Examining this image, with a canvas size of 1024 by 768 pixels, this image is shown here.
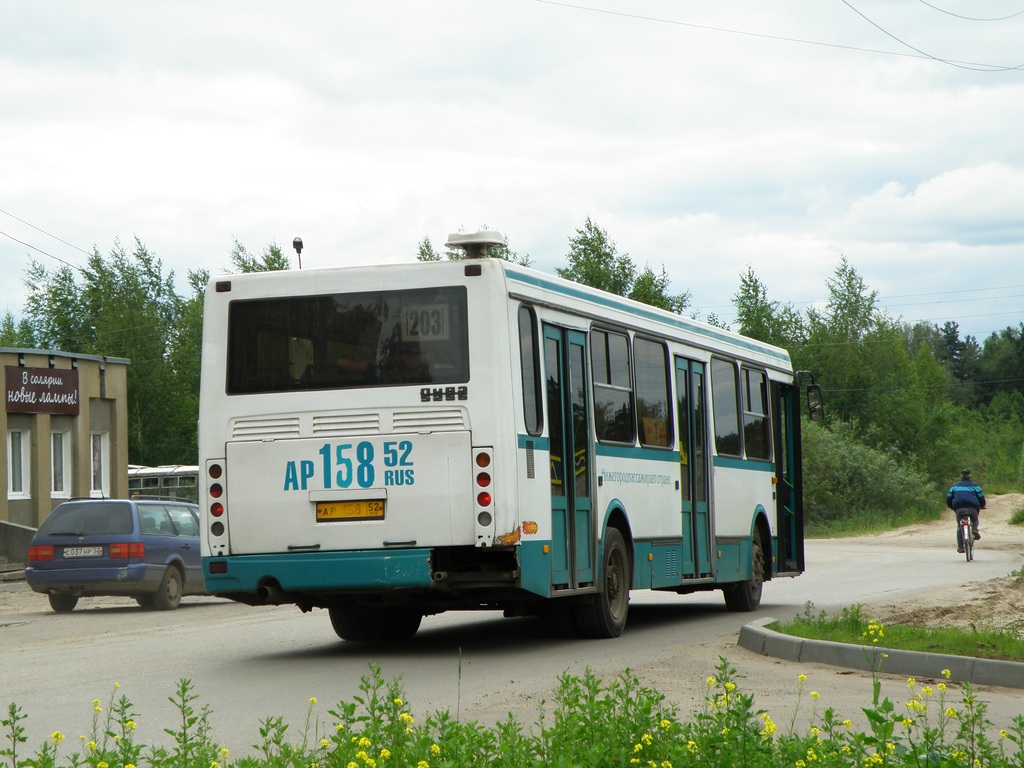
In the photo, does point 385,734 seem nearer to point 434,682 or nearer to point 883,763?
point 883,763

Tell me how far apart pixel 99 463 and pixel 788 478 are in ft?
88.1

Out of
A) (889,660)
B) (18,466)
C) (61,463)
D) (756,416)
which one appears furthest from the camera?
(61,463)

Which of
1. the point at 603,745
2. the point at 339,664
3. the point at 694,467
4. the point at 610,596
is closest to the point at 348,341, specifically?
the point at 339,664

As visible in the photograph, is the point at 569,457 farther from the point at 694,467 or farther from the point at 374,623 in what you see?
the point at 694,467

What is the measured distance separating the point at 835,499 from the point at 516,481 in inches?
1805

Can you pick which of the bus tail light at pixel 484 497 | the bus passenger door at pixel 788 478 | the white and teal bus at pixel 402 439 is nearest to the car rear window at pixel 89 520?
the bus passenger door at pixel 788 478

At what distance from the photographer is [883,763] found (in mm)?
5461

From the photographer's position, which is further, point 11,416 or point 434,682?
point 11,416

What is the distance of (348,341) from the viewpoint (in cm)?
1166

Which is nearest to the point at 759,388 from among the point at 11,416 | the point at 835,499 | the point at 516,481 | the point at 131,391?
the point at 516,481

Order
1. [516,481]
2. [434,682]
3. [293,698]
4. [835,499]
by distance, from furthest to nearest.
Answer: [835,499] < [516,481] < [434,682] < [293,698]

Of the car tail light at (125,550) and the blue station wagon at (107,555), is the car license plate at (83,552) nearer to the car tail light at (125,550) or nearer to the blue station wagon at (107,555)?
the blue station wagon at (107,555)

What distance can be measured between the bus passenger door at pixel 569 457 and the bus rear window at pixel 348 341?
1.12 metres

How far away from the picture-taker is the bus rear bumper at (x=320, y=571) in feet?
36.8
